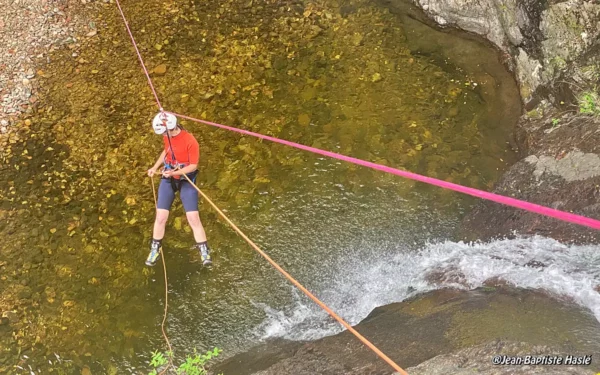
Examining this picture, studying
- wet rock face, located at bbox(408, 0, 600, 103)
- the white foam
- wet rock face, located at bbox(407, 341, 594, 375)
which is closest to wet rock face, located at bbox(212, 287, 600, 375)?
wet rock face, located at bbox(407, 341, 594, 375)

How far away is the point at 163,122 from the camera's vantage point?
5.36 metres

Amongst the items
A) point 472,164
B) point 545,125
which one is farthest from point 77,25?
point 545,125

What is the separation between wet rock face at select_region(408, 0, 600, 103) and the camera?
7922 mm

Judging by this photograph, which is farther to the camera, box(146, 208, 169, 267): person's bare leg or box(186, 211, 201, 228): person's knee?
box(146, 208, 169, 267): person's bare leg

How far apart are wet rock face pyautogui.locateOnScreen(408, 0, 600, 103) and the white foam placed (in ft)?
11.4

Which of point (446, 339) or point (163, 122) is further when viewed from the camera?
point (163, 122)

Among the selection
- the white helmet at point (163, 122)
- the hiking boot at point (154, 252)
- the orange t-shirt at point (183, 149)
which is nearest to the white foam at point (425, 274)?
the hiking boot at point (154, 252)

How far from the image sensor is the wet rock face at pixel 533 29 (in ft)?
26.0

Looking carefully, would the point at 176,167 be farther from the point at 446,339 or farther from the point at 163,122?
the point at 446,339

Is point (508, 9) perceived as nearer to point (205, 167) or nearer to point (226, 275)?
point (205, 167)

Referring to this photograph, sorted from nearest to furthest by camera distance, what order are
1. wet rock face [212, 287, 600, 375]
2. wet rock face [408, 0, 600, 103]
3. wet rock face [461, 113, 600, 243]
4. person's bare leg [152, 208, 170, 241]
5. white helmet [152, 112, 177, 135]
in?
wet rock face [212, 287, 600, 375] < white helmet [152, 112, 177, 135] < person's bare leg [152, 208, 170, 241] < wet rock face [461, 113, 600, 243] < wet rock face [408, 0, 600, 103]

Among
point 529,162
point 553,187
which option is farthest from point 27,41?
point 553,187

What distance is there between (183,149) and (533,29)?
6527 mm

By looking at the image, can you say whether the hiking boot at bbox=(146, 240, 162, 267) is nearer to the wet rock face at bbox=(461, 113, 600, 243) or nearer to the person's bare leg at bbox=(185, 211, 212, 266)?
the person's bare leg at bbox=(185, 211, 212, 266)
